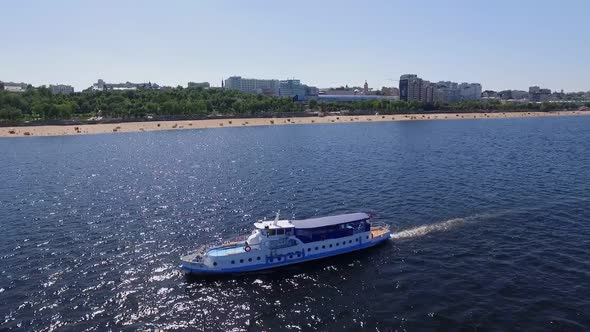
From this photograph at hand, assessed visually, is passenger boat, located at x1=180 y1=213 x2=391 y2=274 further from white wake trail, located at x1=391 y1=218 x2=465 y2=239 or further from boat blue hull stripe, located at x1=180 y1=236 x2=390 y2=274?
white wake trail, located at x1=391 y1=218 x2=465 y2=239

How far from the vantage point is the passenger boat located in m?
58.6

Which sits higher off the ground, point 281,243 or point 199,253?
point 281,243

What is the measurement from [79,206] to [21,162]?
69471 millimetres

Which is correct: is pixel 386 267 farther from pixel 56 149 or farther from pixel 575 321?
pixel 56 149

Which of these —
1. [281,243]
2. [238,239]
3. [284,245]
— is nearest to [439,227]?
[284,245]

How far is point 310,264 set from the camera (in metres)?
62.8

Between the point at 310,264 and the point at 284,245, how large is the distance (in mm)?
4865

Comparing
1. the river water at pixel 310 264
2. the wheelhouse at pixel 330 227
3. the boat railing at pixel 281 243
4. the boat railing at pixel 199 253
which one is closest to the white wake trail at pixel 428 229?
the river water at pixel 310 264

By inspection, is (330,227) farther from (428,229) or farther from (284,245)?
(428,229)

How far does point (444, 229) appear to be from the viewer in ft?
237

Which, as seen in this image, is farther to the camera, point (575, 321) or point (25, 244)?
point (25, 244)

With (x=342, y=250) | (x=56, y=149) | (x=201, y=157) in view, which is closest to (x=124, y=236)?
(x=342, y=250)

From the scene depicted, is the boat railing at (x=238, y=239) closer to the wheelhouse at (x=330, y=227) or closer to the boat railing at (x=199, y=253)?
the boat railing at (x=199, y=253)

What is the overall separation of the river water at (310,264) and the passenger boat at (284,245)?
1.88 meters
